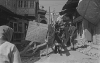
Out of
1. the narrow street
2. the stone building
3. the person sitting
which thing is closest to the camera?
the person sitting

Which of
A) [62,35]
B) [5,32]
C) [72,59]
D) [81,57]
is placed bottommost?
[72,59]

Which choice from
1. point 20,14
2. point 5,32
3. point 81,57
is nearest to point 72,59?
point 81,57

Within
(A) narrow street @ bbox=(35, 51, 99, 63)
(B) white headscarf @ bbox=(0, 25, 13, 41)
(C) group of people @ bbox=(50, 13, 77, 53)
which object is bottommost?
(A) narrow street @ bbox=(35, 51, 99, 63)

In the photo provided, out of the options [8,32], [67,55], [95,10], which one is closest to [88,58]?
[67,55]

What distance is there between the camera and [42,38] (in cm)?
819

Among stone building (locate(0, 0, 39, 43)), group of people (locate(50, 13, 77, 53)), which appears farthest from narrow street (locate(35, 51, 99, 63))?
Result: stone building (locate(0, 0, 39, 43))

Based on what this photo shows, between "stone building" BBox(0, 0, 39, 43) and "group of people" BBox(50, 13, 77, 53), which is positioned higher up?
"stone building" BBox(0, 0, 39, 43)

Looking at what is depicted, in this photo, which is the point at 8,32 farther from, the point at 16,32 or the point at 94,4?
the point at 16,32

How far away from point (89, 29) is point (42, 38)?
4.60 metres

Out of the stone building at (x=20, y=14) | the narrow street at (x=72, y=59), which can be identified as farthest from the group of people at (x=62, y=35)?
the stone building at (x=20, y=14)

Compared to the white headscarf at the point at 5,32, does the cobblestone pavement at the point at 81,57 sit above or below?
below

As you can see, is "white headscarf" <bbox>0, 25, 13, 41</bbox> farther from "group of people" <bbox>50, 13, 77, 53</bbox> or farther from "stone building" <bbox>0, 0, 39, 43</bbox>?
Result: "stone building" <bbox>0, 0, 39, 43</bbox>

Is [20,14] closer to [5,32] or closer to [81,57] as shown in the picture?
[81,57]

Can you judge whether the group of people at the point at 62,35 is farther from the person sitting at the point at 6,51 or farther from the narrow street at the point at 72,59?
the person sitting at the point at 6,51
